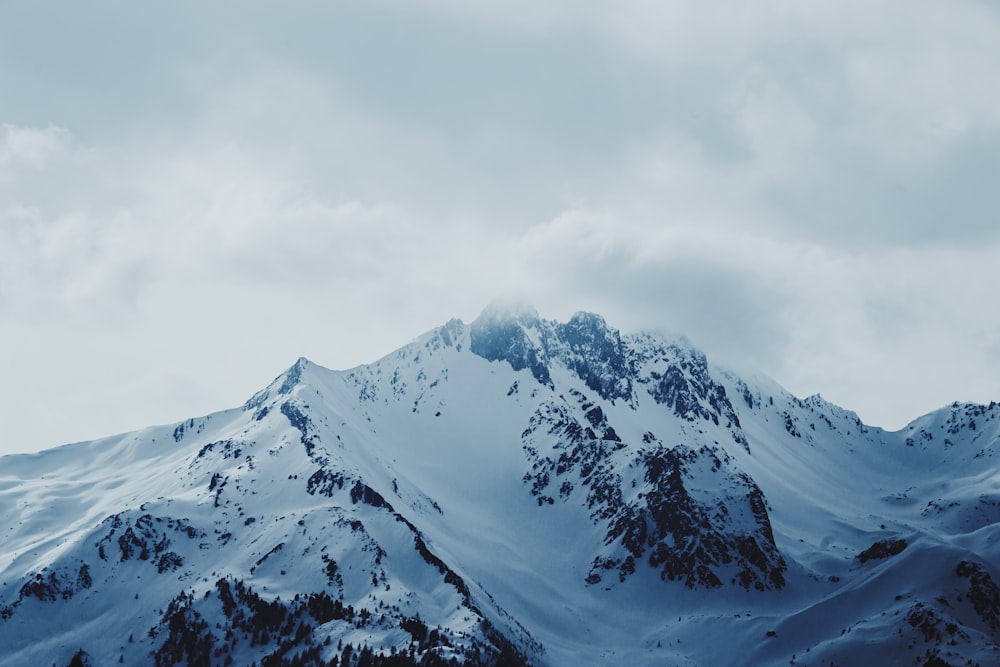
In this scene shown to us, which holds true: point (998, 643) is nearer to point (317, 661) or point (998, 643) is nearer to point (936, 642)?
point (936, 642)

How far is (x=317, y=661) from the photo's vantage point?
19512cm

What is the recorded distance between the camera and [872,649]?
646 feet

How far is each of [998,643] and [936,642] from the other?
1746 centimetres

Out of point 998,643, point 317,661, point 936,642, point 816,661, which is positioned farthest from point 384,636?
point 998,643

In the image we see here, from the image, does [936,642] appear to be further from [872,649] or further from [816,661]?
[816,661]

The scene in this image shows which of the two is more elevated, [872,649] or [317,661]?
[317,661]

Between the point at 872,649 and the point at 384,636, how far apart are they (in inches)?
4516

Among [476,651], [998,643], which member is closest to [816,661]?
[998,643]

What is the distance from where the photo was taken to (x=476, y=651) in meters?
194

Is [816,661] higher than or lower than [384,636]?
lower

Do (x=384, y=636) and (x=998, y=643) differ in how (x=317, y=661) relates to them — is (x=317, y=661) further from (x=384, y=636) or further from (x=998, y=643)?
(x=998, y=643)

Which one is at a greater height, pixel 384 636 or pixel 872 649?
pixel 384 636

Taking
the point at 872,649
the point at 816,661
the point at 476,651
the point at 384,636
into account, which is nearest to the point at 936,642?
the point at 872,649

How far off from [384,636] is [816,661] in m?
103
